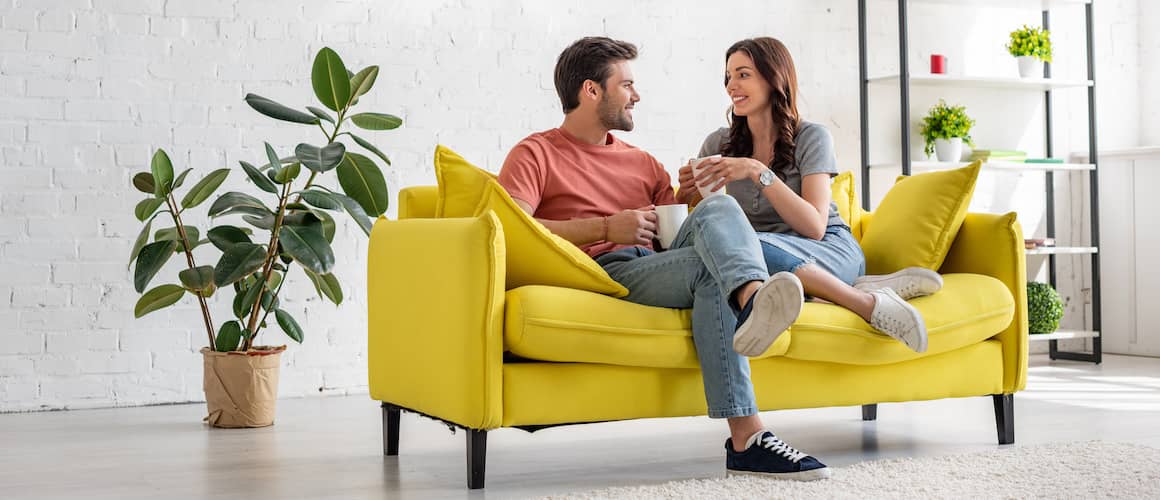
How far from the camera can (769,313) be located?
2.28m

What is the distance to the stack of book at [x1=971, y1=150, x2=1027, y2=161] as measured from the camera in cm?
497

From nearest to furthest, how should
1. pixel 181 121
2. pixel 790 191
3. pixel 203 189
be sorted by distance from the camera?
pixel 790 191 < pixel 203 189 < pixel 181 121

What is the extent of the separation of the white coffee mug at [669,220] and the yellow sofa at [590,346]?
0.73 feet

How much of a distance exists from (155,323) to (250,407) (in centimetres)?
76

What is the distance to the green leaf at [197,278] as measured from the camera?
334 centimetres

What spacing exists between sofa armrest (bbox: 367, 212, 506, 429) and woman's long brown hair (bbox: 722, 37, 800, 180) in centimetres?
92

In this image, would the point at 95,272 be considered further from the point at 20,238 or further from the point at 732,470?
the point at 732,470

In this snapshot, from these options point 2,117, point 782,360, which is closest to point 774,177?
point 782,360

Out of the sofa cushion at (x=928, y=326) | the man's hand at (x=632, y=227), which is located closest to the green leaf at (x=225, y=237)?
the man's hand at (x=632, y=227)

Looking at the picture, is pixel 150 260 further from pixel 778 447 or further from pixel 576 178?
pixel 778 447

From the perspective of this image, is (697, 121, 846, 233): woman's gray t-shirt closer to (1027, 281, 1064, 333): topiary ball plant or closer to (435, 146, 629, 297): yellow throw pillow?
(435, 146, 629, 297): yellow throw pillow

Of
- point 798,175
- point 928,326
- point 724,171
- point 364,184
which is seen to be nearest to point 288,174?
point 364,184

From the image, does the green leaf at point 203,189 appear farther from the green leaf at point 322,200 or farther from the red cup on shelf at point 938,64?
the red cup on shelf at point 938,64

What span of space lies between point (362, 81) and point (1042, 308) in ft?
10.3
